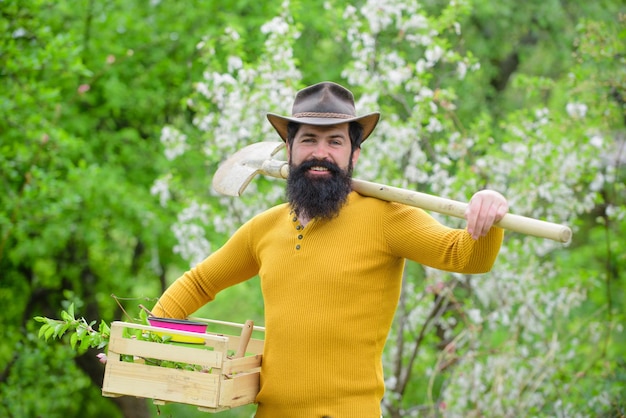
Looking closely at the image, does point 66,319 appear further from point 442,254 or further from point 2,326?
point 2,326

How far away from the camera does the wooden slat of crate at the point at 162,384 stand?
251 centimetres

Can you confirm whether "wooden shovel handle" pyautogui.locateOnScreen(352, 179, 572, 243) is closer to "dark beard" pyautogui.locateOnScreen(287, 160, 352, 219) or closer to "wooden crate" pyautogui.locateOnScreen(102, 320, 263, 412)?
"dark beard" pyautogui.locateOnScreen(287, 160, 352, 219)

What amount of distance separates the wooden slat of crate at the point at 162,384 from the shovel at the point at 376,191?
2.70 feet

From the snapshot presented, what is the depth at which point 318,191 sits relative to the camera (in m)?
2.80

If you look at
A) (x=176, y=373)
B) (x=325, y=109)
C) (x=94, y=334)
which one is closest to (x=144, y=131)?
(x=325, y=109)

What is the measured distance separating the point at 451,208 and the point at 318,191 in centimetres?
51

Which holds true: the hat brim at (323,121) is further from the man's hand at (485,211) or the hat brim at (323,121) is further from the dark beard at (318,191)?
the man's hand at (485,211)

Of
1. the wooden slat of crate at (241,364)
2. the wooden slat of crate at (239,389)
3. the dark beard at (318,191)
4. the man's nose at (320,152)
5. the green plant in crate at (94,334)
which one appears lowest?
the wooden slat of crate at (239,389)

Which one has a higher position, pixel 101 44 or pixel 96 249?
pixel 101 44

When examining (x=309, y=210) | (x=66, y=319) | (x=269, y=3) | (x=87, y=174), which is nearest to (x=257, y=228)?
(x=309, y=210)

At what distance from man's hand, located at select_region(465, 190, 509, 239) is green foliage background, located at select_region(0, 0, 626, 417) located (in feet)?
7.84

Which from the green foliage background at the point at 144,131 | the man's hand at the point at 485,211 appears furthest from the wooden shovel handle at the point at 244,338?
the green foliage background at the point at 144,131

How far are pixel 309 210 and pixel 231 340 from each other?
613 mm

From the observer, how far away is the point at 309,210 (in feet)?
9.30
